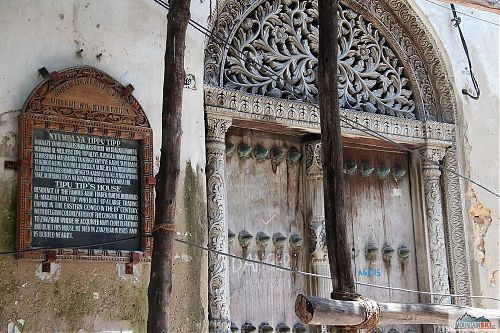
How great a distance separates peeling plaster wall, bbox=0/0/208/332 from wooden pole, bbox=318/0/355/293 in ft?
3.98

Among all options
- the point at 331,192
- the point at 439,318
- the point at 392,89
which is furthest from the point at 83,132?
the point at 392,89

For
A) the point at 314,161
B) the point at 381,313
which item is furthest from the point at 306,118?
the point at 381,313

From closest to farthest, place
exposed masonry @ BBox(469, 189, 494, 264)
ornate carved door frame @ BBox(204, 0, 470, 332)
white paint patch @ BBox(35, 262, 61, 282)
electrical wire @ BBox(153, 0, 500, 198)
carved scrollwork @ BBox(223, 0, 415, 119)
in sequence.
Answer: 1. white paint patch @ BBox(35, 262, 61, 282)
2. electrical wire @ BBox(153, 0, 500, 198)
3. ornate carved door frame @ BBox(204, 0, 470, 332)
4. carved scrollwork @ BBox(223, 0, 415, 119)
5. exposed masonry @ BBox(469, 189, 494, 264)

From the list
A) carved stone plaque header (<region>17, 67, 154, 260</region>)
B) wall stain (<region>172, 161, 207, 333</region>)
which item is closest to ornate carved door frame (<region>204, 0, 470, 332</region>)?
wall stain (<region>172, 161, 207, 333</region>)

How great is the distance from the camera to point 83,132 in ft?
19.6

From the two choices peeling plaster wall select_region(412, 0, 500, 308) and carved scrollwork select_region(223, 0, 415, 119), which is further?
peeling plaster wall select_region(412, 0, 500, 308)

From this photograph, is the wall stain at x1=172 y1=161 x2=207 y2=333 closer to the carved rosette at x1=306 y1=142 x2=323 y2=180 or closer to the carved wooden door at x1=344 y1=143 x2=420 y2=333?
the carved rosette at x1=306 y1=142 x2=323 y2=180

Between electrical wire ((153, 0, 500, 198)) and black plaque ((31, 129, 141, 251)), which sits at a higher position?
electrical wire ((153, 0, 500, 198))

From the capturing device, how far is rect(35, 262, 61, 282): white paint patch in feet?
18.5

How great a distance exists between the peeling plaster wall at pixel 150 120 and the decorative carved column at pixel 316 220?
54.7 inches

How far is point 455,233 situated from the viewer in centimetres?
819

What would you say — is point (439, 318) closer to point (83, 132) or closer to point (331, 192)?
point (331, 192)

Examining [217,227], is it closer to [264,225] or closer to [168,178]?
[264,225]

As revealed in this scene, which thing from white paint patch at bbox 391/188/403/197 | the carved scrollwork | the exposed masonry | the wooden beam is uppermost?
the wooden beam
